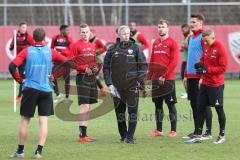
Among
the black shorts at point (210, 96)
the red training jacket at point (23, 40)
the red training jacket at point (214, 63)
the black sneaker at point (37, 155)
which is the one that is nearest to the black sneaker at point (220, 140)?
the black shorts at point (210, 96)

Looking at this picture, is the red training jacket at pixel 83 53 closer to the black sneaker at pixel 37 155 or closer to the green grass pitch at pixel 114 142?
the green grass pitch at pixel 114 142

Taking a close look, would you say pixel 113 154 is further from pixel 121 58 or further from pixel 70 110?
pixel 70 110

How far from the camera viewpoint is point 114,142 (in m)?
12.1

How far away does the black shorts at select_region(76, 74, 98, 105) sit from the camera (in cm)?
1249

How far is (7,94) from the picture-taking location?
21.6 meters

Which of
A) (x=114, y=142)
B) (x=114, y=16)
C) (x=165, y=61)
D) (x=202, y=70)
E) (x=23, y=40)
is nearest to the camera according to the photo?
(x=202, y=70)

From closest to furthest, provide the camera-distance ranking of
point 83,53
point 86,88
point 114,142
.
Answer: point 114,142 → point 86,88 → point 83,53

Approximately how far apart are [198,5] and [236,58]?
109 inches

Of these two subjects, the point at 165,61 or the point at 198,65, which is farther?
the point at 165,61

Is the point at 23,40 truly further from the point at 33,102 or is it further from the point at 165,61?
the point at 33,102

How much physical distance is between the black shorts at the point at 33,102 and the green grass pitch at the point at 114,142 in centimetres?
67

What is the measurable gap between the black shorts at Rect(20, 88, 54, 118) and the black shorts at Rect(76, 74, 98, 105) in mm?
1959

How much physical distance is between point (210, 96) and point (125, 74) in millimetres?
Result: 1524

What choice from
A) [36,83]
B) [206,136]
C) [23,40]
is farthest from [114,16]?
[36,83]
